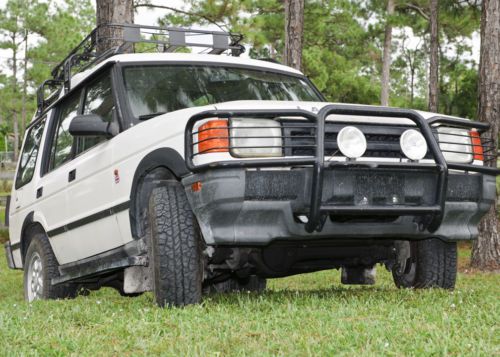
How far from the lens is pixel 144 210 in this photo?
529cm

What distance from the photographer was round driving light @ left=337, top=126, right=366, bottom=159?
4.52 m

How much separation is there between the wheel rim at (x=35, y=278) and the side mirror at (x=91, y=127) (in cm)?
207

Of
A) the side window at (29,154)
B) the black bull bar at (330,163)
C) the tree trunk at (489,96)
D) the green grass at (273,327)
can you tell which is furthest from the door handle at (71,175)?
the tree trunk at (489,96)

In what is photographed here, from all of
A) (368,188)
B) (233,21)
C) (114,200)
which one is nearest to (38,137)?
(114,200)

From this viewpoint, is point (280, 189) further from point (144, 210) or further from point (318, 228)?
point (144, 210)

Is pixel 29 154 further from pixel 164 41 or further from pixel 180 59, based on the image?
pixel 180 59

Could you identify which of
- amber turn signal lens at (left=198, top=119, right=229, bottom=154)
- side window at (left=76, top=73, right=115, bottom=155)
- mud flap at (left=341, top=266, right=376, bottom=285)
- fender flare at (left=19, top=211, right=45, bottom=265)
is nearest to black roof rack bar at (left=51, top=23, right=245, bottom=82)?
side window at (left=76, top=73, right=115, bottom=155)

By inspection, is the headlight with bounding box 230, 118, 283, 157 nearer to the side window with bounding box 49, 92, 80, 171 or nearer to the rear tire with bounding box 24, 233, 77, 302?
the side window with bounding box 49, 92, 80, 171

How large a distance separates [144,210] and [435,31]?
1814 cm

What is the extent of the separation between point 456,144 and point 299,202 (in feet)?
4.23

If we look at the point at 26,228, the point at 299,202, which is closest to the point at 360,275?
the point at 299,202

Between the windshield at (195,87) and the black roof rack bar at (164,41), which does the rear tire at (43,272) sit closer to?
the black roof rack bar at (164,41)

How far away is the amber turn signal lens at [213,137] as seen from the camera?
177 inches

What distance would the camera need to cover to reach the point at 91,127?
5398mm
